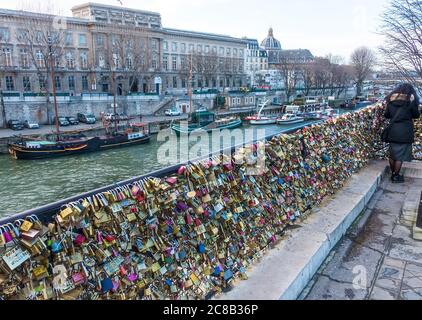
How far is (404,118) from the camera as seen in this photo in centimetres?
664

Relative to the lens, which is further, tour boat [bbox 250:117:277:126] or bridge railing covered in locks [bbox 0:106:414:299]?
tour boat [bbox 250:117:277:126]

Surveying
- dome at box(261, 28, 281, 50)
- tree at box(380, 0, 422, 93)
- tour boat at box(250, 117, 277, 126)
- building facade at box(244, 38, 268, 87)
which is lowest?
tour boat at box(250, 117, 277, 126)

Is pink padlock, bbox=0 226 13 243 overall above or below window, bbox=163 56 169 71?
below

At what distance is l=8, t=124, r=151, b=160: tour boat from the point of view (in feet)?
83.8

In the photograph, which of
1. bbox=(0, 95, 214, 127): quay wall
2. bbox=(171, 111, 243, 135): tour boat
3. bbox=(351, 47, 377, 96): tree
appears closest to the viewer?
bbox=(0, 95, 214, 127): quay wall

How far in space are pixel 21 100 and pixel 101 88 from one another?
54.8 ft

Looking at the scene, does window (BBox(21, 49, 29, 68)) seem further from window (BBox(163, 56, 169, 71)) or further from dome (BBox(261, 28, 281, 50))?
dome (BBox(261, 28, 281, 50))

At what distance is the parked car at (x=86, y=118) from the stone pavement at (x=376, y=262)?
1401 inches

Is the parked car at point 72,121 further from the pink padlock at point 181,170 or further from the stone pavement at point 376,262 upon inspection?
the pink padlock at point 181,170

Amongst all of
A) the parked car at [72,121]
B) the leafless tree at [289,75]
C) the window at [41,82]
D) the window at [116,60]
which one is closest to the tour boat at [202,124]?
the parked car at [72,121]

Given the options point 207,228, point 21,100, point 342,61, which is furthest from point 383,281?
point 342,61

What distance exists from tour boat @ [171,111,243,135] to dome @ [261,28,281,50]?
91.2 metres

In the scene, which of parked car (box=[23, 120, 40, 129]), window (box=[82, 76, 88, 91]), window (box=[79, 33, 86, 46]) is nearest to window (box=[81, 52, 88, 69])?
window (box=[79, 33, 86, 46])

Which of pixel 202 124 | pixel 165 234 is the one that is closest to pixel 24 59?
pixel 202 124
